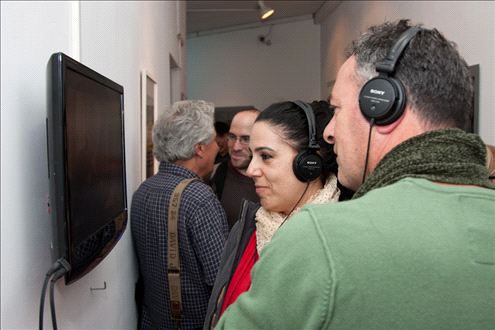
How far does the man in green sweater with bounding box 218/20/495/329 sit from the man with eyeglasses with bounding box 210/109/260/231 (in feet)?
6.10

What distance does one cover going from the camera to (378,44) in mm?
744

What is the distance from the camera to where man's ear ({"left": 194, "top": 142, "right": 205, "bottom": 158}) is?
6.84 feet

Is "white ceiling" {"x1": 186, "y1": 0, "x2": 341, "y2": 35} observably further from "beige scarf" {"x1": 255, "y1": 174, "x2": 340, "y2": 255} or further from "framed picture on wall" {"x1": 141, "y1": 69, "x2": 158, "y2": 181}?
"beige scarf" {"x1": 255, "y1": 174, "x2": 340, "y2": 255}

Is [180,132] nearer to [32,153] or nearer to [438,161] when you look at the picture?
[32,153]

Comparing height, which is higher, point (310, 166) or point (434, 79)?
point (434, 79)

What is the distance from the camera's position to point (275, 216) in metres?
1.36

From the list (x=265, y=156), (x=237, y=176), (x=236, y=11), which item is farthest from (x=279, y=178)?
(x=236, y=11)

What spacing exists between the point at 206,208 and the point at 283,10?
24.8 ft

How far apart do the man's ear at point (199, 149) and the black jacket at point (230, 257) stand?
724mm

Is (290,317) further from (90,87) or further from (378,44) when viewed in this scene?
(90,87)

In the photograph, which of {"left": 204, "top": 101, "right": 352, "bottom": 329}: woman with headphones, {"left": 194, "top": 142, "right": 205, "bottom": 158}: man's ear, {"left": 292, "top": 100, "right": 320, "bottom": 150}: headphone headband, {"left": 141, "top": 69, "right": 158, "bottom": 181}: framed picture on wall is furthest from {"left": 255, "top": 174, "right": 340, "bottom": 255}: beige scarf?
{"left": 141, "top": 69, "right": 158, "bottom": 181}: framed picture on wall

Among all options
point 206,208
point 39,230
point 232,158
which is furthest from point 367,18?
point 39,230

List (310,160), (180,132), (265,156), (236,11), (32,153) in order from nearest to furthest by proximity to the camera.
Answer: (32,153) → (310,160) → (265,156) → (180,132) → (236,11)

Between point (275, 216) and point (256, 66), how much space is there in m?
8.18
